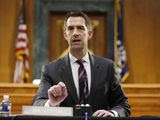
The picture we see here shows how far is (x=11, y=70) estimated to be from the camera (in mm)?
8109

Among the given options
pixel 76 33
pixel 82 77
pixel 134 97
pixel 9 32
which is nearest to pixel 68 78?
pixel 82 77

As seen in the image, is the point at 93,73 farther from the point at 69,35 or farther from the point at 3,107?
the point at 3,107

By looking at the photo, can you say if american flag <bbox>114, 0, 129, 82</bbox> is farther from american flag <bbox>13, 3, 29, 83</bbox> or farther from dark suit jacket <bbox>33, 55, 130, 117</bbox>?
dark suit jacket <bbox>33, 55, 130, 117</bbox>

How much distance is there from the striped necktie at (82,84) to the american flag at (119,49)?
4441 mm

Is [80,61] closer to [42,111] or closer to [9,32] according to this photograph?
[42,111]

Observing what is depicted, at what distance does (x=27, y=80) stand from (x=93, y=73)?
468cm

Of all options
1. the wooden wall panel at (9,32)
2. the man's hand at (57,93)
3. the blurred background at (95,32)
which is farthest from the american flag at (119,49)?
the man's hand at (57,93)

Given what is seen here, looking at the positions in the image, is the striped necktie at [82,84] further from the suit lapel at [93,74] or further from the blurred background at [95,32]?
the blurred background at [95,32]

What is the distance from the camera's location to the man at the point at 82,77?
315 centimetres

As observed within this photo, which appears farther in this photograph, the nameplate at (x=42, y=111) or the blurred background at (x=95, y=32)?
the blurred background at (x=95, y=32)

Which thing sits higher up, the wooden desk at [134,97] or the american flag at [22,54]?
the american flag at [22,54]

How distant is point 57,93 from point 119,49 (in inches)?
212

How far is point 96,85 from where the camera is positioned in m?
3.21

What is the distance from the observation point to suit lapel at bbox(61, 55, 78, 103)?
3.13 m
